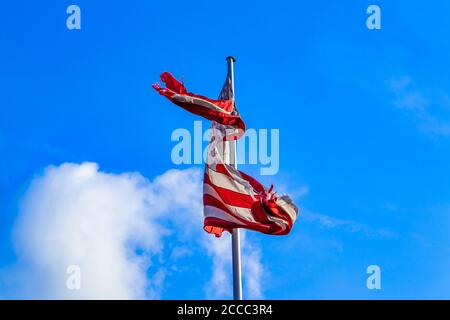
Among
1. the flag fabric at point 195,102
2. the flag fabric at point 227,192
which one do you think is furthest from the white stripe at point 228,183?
the flag fabric at point 195,102

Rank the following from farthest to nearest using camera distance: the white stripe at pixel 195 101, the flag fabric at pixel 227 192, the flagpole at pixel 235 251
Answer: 1. the white stripe at pixel 195 101
2. the flag fabric at pixel 227 192
3. the flagpole at pixel 235 251

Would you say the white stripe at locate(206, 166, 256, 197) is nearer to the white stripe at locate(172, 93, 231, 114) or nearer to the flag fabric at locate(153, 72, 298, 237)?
the flag fabric at locate(153, 72, 298, 237)

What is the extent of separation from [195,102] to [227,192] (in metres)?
3.42

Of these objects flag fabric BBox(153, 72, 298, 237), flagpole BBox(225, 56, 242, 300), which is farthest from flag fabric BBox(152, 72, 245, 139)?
flagpole BBox(225, 56, 242, 300)

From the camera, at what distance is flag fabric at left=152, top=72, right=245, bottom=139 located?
102 ft

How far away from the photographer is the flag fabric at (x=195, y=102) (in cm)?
3096

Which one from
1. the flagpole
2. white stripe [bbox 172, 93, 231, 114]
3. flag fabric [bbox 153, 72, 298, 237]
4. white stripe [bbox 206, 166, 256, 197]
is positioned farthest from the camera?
white stripe [bbox 206, 166, 256, 197]

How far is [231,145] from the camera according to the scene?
1270 inches

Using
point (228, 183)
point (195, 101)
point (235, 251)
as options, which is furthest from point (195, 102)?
point (235, 251)

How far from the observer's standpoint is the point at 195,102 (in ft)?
102

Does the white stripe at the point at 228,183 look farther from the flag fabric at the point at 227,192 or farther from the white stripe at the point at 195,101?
the white stripe at the point at 195,101

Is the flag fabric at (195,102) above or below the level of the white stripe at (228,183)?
above

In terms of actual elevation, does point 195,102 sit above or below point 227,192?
above

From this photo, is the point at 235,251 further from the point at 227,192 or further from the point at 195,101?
the point at 195,101
